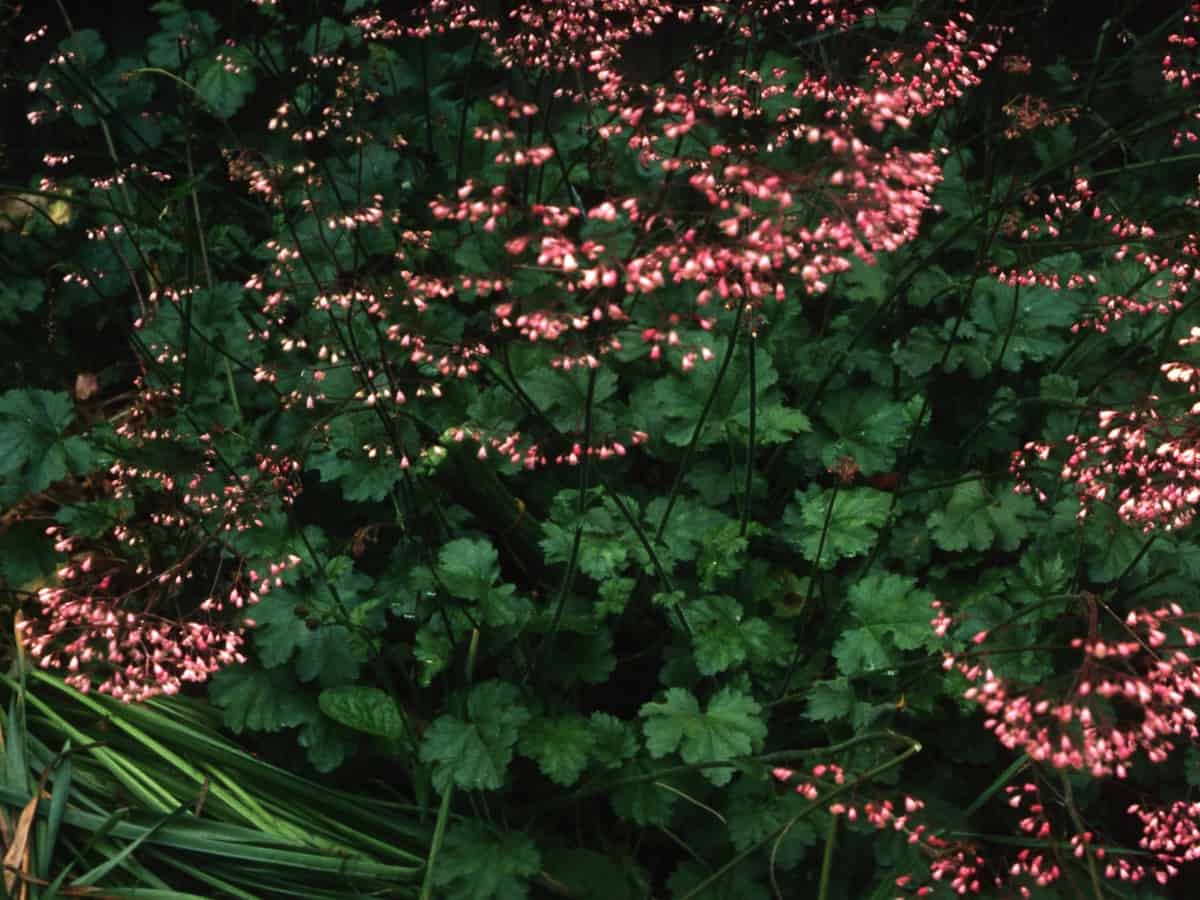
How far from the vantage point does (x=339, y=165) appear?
13.4 ft

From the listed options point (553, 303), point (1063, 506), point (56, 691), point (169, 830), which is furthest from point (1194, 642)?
point (56, 691)

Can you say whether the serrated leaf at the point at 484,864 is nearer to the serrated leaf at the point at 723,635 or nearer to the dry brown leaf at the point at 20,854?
the serrated leaf at the point at 723,635

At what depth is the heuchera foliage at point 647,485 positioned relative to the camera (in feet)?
7.97

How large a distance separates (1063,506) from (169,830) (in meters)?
2.32

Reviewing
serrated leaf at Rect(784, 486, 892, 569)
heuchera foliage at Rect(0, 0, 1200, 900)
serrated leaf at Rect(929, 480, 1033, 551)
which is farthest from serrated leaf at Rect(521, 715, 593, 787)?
serrated leaf at Rect(929, 480, 1033, 551)

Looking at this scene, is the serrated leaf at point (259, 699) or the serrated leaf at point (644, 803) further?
the serrated leaf at point (259, 699)

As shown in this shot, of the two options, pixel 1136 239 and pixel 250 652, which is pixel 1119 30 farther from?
pixel 250 652

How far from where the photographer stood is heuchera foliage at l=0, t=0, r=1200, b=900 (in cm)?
243

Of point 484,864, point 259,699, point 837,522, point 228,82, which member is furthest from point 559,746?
point 228,82

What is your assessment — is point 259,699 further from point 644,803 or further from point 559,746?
point 644,803

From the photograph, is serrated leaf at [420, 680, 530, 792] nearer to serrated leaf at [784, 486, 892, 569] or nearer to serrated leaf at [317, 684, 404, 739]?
serrated leaf at [317, 684, 404, 739]

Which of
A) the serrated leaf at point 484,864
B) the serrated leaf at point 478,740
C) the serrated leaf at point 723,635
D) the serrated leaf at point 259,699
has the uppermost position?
the serrated leaf at point 723,635

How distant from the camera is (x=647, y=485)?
138 inches

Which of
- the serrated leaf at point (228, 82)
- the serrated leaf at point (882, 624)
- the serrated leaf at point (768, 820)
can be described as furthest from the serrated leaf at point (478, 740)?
the serrated leaf at point (228, 82)
